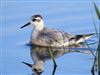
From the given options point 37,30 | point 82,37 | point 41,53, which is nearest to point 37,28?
point 37,30

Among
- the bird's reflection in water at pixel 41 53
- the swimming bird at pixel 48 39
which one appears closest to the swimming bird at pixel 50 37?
the swimming bird at pixel 48 39

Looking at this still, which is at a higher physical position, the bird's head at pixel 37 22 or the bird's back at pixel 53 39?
the bird's head at pixel 37 22

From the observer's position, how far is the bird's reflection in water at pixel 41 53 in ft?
38.1

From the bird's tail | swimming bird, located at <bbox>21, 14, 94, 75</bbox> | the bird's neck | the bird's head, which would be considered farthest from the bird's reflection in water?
the bird's head

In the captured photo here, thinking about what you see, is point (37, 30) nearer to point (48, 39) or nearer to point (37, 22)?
point (37, 22)

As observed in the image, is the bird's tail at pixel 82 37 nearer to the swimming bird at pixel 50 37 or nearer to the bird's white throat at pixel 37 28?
the swimming bird at pixel 50 37

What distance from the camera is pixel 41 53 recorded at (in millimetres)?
13469

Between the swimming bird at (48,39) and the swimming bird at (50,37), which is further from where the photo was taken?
the swimming bird at (50,37)

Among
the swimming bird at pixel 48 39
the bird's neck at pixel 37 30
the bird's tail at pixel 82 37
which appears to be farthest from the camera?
the bird's neck at pixel 37 30

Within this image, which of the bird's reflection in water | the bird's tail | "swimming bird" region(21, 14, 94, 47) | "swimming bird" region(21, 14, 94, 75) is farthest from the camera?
"swimming bird" region(21, 14, 94, 47)

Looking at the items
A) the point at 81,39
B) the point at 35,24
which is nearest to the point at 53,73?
the point at 81,39

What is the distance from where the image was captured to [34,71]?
11273mm

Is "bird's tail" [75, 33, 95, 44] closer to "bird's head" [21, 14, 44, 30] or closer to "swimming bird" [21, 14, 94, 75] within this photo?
"swimming bird" [21, 14, 94, 75]

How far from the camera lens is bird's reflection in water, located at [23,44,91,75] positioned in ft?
38.1
